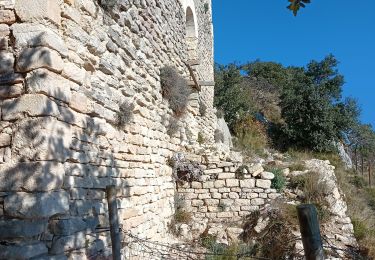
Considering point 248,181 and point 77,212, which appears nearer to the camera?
point 77,212

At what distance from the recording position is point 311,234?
2.11 m

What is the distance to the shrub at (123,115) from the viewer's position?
4.80 metres

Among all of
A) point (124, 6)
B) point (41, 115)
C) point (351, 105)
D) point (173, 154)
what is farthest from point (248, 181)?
point (351, 105)

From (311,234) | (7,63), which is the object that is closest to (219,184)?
(7,63)

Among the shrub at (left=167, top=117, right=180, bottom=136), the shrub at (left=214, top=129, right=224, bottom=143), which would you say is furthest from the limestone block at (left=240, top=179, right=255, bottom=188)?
the shrub at (left=214, top=129, right=224, bottom=143)

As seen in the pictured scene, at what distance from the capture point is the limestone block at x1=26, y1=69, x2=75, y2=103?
3.12 meters

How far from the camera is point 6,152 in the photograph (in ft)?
10.0

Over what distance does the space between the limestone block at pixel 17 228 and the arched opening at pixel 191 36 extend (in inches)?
294

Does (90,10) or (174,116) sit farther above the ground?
(90,10)

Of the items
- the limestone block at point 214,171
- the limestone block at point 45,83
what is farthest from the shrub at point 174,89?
the limestone block at point 45,83

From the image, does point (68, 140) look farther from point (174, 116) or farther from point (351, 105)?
point (351, 105)

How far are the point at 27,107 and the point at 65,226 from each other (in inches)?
42.8

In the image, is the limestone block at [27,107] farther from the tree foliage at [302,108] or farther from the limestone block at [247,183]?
the tree foliage at [302,108]

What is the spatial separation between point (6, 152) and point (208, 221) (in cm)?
492
